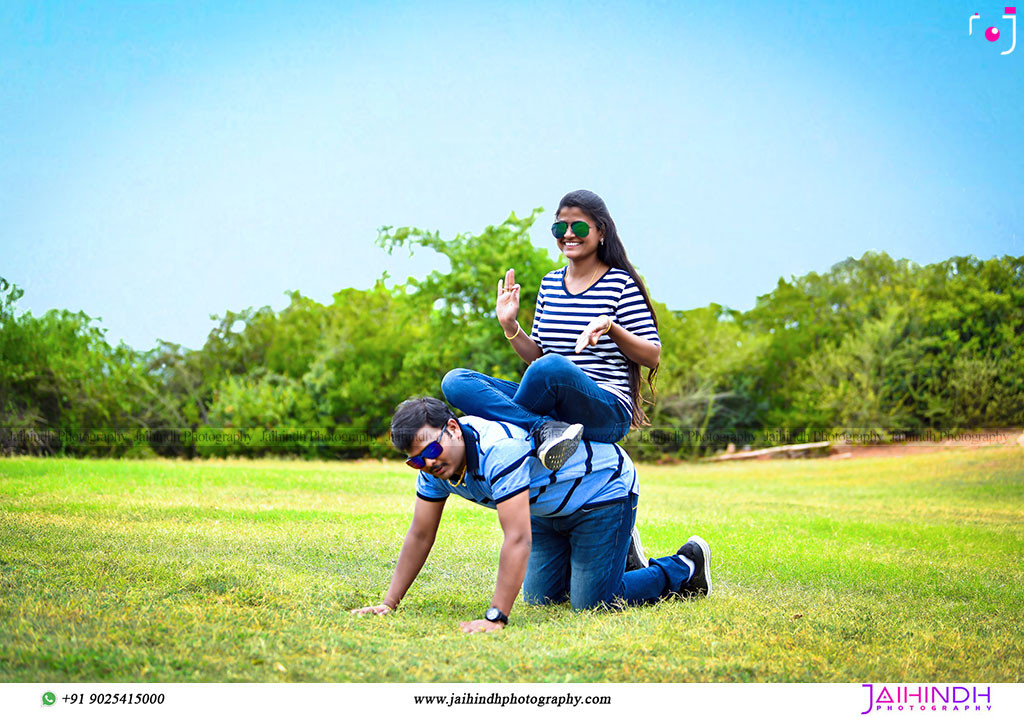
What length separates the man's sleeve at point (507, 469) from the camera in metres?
4.37

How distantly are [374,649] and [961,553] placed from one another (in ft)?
22.8

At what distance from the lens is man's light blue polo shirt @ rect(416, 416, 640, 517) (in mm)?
4406

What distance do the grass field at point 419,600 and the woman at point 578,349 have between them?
3.36 ft

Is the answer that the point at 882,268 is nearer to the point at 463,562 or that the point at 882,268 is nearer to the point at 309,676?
the point at 463,562

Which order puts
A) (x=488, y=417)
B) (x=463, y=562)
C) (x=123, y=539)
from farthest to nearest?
(x=463, y=562) < (x=123, y=539) < (x=488, y=417)

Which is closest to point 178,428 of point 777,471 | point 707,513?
point 777,471

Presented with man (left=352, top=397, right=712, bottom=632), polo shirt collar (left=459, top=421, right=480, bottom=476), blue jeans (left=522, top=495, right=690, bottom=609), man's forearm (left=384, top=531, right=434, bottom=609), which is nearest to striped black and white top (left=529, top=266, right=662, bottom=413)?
man (left=352, top=397, right=712, bottom=632)

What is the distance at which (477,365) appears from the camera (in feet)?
80.8

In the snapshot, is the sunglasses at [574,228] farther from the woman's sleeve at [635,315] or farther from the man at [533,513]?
the man at [533,513]

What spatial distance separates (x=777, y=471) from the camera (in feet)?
68.5

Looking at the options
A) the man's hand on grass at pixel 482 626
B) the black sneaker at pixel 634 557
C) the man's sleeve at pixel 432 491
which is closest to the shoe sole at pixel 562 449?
the man's sleeve at pixel 432 491

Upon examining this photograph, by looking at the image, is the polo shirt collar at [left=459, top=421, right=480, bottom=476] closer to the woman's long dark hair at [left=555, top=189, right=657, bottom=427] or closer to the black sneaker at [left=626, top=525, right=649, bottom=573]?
the woman's long dark hair at [left=555, top=189, right=657, bottom=427]

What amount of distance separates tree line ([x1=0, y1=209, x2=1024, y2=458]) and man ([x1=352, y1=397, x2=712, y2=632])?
1876 cm

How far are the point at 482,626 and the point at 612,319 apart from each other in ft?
5.67
